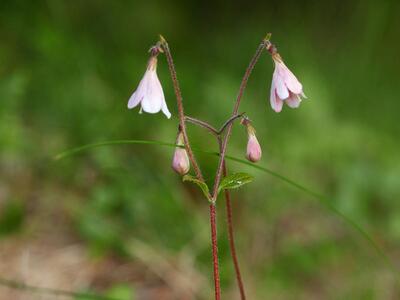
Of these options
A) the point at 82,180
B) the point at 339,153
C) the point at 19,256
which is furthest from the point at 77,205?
the point at 339,153

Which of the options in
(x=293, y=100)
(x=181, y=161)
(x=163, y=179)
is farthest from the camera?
(x=163, y=179)

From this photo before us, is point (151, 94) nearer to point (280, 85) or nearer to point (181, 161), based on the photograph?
point (181, 161)

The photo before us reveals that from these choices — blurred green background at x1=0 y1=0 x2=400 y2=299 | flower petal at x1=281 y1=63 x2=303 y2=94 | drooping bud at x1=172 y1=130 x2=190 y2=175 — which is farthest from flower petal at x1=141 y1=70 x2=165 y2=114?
blurred green background at x1=0 y1=0 x2=400 y2=299

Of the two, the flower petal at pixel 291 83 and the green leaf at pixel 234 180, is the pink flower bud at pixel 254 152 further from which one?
the flower petal at pixel 291 83

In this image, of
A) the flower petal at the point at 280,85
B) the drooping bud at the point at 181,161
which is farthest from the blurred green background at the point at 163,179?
the flower petal at the point at 280,85

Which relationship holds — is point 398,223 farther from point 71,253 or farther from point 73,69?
point 73,69

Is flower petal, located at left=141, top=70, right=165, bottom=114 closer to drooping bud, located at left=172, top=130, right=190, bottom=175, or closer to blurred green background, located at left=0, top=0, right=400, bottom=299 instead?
drooping bud, located at left=172, top=130, right=190, bottom=175

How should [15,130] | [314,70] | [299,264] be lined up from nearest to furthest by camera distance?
[299,264] → [15,130] → [314,70]

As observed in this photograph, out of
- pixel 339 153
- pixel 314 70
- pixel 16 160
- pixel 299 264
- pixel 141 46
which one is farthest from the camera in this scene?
pixel 141 46

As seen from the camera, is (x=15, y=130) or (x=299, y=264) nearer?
(x=299, y=264)

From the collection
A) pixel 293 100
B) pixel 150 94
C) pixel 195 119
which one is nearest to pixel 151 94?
pixel 150 94
